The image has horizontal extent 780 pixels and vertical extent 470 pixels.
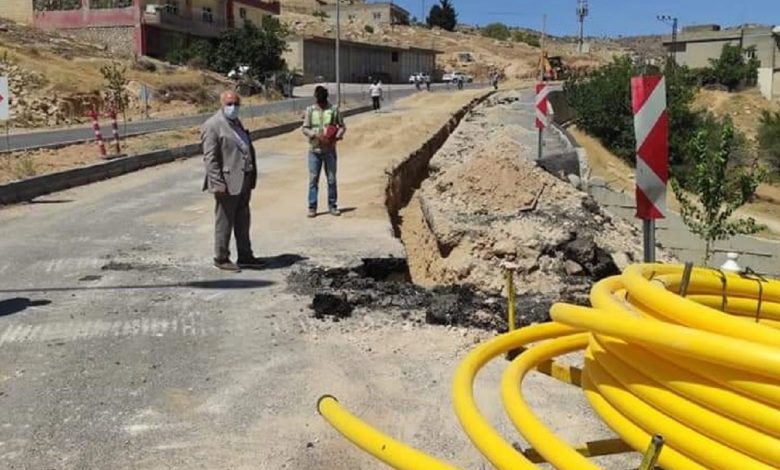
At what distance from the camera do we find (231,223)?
303 inches

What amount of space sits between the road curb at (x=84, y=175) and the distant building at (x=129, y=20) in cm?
3843

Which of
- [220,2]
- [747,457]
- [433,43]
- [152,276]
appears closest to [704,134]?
[152,276]

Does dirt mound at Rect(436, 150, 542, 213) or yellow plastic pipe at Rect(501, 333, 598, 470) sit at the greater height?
yellow plastic pipe at Rect(501, 333, 598, 470)

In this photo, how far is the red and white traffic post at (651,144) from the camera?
510cm

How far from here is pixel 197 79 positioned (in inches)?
1912

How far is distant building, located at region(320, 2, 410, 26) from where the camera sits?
124 m

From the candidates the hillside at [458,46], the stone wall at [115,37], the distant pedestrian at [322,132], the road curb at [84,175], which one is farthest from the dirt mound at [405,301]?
the hillside at [458,46]

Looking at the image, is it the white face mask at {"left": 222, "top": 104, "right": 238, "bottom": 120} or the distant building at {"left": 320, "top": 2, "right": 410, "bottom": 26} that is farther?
the distant building at {"left": 320, "top": 2, "right": 410, "bottom": 26}

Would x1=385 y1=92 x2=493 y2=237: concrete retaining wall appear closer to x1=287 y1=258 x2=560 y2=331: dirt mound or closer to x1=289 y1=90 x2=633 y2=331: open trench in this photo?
x1=289 y1=90 x2=633 y2=331: open trench

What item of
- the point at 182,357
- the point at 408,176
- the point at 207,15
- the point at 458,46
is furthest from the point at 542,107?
the point at 458,46

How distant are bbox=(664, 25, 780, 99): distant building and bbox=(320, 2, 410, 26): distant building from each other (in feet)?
151

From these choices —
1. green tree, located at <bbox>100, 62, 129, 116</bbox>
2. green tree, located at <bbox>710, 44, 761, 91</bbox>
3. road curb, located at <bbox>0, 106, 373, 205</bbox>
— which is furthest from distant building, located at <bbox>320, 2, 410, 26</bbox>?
road curb, located at <bbox>0, 106, 373, 205</bbox>

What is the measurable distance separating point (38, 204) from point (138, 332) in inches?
281

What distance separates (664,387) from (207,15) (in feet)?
216
